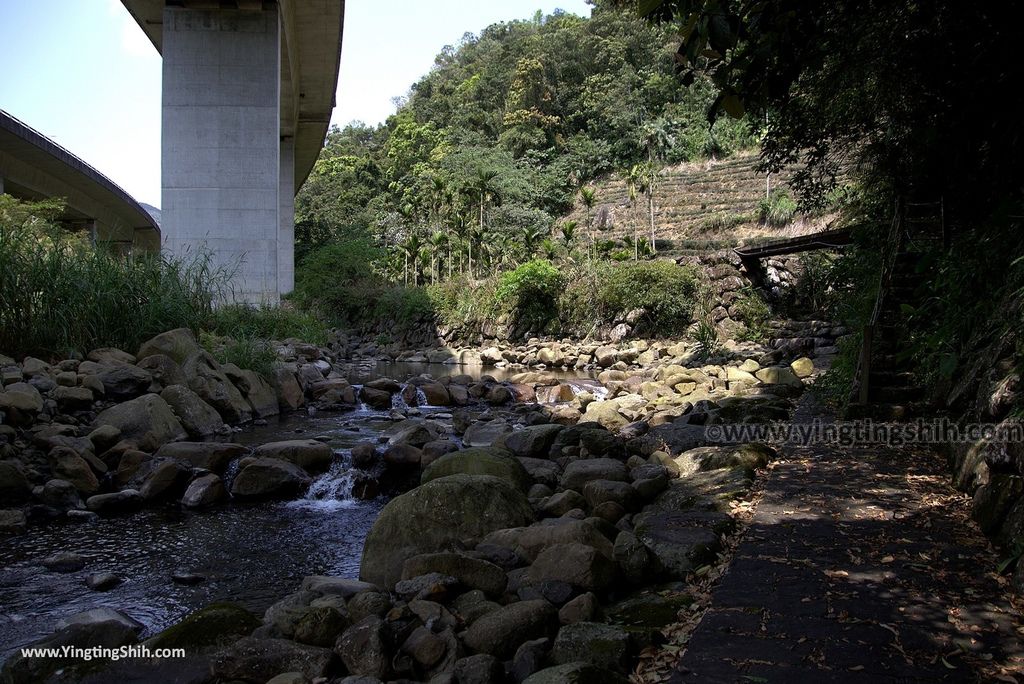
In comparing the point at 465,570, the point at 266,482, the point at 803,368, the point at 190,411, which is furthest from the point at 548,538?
the point at 803,368

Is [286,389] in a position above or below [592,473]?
above

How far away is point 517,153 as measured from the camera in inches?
1779

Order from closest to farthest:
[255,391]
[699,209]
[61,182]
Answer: [255,391] < [61,182] < [699,209]

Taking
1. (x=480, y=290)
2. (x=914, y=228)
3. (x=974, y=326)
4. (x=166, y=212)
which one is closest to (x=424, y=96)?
(x=480, y=290)

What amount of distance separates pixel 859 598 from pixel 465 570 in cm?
213

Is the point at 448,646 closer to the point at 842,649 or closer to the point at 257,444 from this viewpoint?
the point at 842,649

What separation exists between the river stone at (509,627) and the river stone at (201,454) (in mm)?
4996

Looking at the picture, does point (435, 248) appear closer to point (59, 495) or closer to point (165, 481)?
point (165, 481)

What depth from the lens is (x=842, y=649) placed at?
3.05 metres

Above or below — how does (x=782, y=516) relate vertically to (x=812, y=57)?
below

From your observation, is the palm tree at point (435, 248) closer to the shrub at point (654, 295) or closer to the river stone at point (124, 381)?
the shrub at point (654, 295)

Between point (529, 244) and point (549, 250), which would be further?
point (529, 244)

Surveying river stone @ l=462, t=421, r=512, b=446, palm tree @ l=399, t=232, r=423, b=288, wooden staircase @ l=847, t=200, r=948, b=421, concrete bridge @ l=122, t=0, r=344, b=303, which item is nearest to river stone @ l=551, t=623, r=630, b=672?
wooden staircase @ l=847, t=200, r=948, b=421

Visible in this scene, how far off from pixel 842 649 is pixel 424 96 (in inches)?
2416
